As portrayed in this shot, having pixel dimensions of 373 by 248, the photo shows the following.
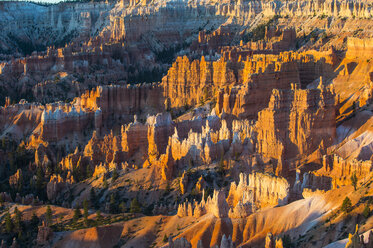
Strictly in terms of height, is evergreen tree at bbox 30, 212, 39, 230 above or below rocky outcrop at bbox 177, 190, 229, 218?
below

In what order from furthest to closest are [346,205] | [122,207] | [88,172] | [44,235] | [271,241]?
[88,172]
[122,207]
[44,235]
[346,205]
[271,241]

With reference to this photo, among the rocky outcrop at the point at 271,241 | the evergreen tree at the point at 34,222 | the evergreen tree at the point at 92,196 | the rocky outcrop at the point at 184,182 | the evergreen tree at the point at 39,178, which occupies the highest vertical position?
the rocky outcrop at the point at 271,241

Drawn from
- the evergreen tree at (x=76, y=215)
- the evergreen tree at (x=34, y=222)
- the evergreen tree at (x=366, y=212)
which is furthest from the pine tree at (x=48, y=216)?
the evergreen tree at (x=366, y=212)

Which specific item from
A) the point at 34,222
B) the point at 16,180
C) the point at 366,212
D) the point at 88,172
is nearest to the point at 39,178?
the point at 16,180

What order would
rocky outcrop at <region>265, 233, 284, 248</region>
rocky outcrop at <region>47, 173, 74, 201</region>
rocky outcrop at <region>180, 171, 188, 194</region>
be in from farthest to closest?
rocky outcrop at <region>47, 173, 74, 201</region> < rocky outcrop at <region>180, 171, 188, 194</region> < rocky outcrop at <region>265, 233, 284, 248</region>

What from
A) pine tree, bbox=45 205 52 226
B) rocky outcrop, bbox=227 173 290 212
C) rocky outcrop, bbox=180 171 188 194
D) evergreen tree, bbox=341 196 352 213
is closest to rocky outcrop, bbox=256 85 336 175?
rocky outcrop, bbox=180 171 188 194

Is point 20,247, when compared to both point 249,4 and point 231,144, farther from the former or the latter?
point 249,4

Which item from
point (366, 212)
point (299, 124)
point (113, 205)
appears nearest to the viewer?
point (366, 212)

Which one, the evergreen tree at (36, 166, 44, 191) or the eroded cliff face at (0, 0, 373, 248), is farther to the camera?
the evergreen tree at (36, 166, 44, 191)

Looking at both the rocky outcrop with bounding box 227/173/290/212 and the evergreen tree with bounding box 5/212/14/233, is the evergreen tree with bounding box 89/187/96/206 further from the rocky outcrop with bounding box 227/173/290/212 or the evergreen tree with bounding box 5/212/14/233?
the rocky outcrop with bounding box 227/173/290/212

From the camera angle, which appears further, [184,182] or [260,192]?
[184,182]

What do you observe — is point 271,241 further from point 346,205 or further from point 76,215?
point 76,215

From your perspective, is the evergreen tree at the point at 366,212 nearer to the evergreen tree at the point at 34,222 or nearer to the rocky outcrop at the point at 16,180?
the evergreen tree at the point at 34,222

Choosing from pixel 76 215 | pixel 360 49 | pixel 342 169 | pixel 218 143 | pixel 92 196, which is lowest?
pixel 92 196
